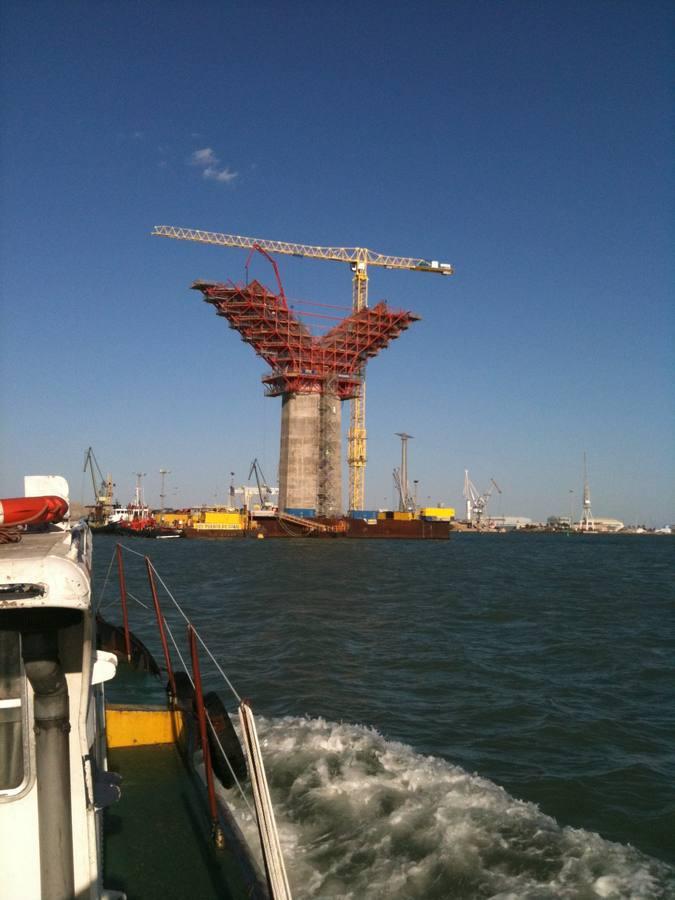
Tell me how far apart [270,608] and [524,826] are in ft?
58.0

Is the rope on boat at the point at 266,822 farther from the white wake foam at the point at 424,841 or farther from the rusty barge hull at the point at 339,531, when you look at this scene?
the rusty barge hull at the point at 339,531

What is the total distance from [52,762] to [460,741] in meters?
8.67

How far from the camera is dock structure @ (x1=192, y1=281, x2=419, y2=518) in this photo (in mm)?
78250

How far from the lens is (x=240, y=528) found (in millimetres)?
85062

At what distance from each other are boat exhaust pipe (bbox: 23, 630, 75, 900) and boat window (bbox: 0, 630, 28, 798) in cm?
Answer: 6

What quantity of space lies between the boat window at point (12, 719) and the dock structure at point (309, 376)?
7538cm

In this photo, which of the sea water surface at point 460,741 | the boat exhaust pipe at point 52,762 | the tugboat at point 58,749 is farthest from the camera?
the sea water surface at point 460,741

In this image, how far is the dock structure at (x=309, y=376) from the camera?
257 ft

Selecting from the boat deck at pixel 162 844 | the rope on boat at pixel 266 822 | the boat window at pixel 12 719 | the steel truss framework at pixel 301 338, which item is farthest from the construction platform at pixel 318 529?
the boat window at pixel 12 719

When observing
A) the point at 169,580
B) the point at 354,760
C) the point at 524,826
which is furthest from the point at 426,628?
the point at 169,580

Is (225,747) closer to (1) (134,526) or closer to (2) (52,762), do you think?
(2) (52,762)

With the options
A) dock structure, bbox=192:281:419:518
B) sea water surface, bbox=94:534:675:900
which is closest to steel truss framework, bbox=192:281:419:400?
dock structure, bbox=192:281:419:518

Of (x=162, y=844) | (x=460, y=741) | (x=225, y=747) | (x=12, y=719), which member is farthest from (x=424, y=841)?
(x=12, y=719)

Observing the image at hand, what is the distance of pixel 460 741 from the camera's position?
10.6 metres
